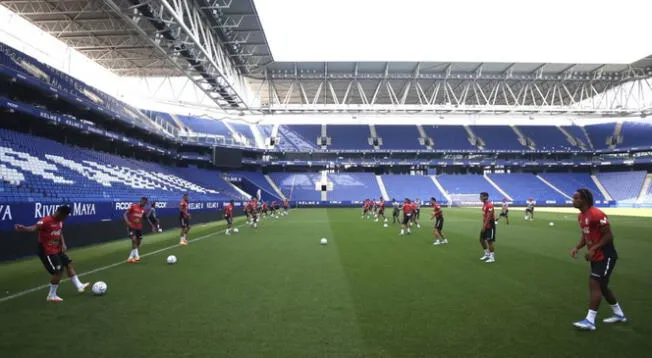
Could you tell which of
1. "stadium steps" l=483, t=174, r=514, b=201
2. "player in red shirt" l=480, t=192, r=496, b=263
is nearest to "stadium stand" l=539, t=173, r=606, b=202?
"stadium steps" l=483, t=174, r=514, b=201

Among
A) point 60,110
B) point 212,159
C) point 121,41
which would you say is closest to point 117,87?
point 60,110

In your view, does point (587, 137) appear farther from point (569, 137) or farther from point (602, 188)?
point (602, 188)

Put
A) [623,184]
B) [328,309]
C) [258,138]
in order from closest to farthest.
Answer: [328,309]
[623,184]
[258,138]

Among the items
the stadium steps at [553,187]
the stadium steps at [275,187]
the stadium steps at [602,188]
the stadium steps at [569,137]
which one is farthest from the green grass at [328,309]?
the stadium steps at [569,137]

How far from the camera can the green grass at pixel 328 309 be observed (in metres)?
4.61

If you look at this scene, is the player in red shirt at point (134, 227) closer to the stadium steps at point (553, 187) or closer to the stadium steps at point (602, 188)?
the stadium steps at point (553, 187)

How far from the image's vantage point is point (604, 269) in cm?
532

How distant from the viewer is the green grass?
4.61 m

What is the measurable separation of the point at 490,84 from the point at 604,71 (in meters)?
11.3

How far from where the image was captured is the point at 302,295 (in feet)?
23.4

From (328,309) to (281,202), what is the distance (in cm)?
5048

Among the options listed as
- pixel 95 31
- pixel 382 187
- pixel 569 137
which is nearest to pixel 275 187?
pixel 382 187

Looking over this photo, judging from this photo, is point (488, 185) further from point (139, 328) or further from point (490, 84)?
point (139, 328)

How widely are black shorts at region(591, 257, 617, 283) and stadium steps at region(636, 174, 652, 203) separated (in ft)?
217
